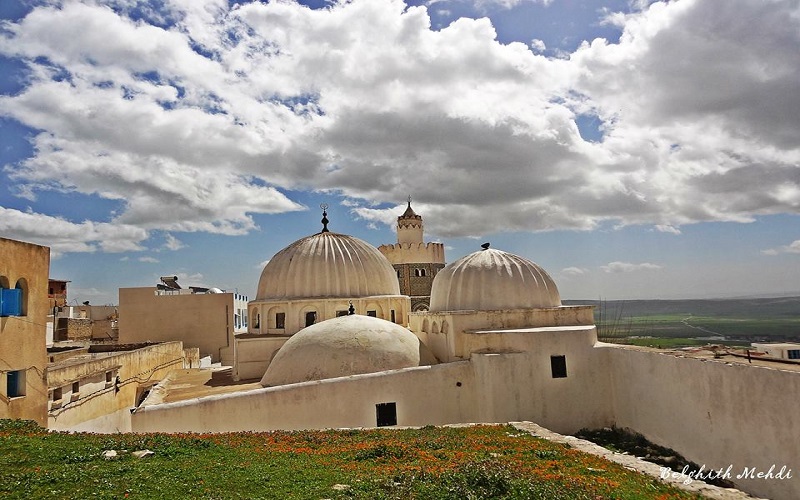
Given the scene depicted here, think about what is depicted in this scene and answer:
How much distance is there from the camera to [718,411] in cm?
1370

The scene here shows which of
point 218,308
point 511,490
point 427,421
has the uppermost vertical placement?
point 218,308

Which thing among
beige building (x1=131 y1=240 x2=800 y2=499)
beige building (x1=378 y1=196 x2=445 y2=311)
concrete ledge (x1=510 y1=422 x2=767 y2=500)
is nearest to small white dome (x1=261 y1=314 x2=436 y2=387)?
beige building (x1=131 y1=240 x2=800 y2=499)

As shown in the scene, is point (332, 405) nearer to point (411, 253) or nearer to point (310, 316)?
point (310, 316)

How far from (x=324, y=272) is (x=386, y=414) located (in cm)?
956

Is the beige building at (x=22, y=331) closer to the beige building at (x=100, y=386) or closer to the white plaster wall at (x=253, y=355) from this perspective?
the beige building at (x=100, y=386)

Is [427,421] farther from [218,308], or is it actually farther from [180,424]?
[218,308]

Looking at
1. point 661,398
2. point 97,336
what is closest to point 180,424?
point 661,398

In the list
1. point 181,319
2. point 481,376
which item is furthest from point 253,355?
point 181,319

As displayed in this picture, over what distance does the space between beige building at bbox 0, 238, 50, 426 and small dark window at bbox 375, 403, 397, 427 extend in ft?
31.1

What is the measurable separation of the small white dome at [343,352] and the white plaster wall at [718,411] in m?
7.45

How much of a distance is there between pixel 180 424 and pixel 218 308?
1869 centimetres

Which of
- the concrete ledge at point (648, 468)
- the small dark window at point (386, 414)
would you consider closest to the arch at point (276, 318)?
the small dark window at point (386, 414)

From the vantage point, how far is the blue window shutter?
1322cm

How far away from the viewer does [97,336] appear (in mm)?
37594
